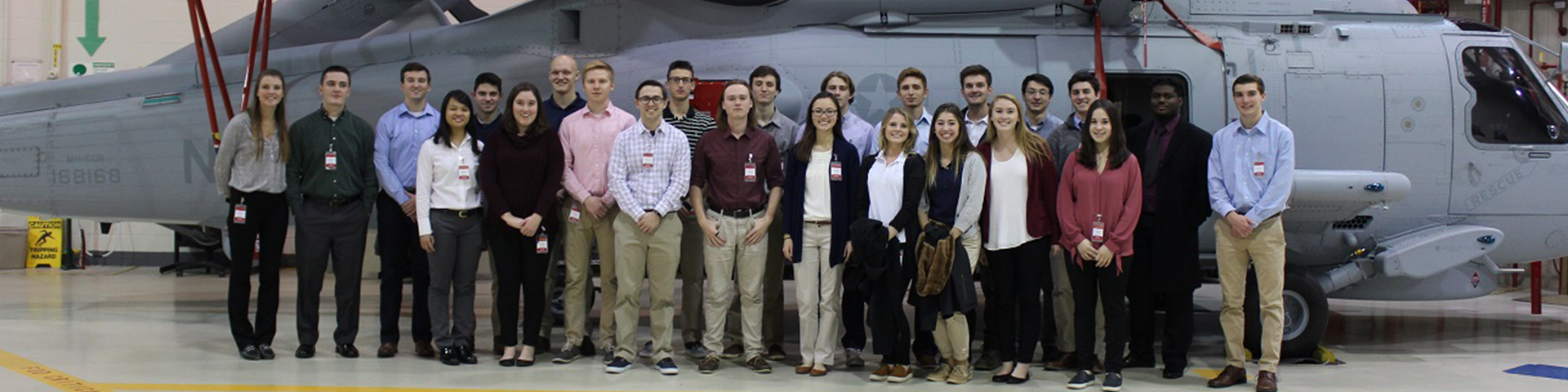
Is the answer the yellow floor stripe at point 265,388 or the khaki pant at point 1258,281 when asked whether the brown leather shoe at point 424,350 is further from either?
the khaki pant at point 1258,281

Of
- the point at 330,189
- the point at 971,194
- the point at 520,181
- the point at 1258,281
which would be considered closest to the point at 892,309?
the point at 971,194

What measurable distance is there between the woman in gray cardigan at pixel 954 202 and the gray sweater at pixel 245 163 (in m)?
3.51

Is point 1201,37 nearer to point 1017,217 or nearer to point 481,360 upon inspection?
point 1017,217

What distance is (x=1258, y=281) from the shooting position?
6328 millimetres

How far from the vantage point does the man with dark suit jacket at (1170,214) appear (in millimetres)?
6434

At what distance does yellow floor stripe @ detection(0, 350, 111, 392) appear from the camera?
603 centimetres

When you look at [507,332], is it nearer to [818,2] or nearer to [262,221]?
[262,221]

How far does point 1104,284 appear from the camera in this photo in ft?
20.5

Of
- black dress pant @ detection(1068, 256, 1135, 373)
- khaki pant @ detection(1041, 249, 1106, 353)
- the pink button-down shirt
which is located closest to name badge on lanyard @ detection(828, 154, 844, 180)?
the pink button-down shirt

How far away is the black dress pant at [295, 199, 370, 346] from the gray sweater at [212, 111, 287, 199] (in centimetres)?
23

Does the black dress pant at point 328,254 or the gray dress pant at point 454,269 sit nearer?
the gray dress pant at point 454,269

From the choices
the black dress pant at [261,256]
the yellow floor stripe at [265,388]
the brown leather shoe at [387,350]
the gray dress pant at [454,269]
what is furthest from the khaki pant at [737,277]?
the black dress pant at [261,256]

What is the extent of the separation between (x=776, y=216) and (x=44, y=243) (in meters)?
12.2

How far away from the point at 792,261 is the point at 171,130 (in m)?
4.72
